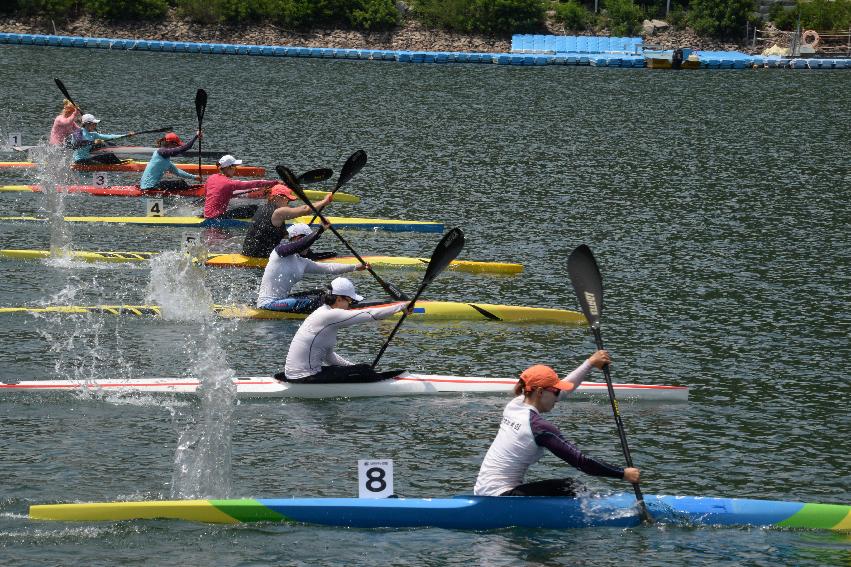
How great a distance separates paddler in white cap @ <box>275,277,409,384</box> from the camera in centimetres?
1844

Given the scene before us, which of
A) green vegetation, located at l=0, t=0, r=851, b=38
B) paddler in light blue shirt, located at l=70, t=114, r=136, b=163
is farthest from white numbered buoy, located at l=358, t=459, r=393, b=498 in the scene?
green vegetation, located at l=0, t=0, r=851, b=38

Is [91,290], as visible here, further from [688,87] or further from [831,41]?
[831,41]

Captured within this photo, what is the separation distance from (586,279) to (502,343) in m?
6.19

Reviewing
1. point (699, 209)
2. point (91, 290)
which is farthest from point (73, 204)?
point (699, 209)

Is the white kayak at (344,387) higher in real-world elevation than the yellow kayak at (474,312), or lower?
lower

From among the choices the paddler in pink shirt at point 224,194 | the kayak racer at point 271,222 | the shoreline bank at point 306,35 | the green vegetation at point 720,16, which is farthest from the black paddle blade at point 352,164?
the green vegetation at point 720,16

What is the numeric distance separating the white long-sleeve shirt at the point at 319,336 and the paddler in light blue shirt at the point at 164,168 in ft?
47.4

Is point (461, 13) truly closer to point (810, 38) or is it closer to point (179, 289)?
point (810, 38)

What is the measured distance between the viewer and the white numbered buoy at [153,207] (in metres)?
30.4

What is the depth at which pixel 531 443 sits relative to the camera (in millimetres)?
13797

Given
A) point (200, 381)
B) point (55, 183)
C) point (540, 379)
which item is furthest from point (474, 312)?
point (55, 183)

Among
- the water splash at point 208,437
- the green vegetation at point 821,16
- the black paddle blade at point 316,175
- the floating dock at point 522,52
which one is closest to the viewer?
the water splash at point 208,437

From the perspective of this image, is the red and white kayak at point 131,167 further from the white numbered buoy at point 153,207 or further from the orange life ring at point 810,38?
the orange life ring at point 810,38

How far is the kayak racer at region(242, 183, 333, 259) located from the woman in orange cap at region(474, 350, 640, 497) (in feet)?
35.8
